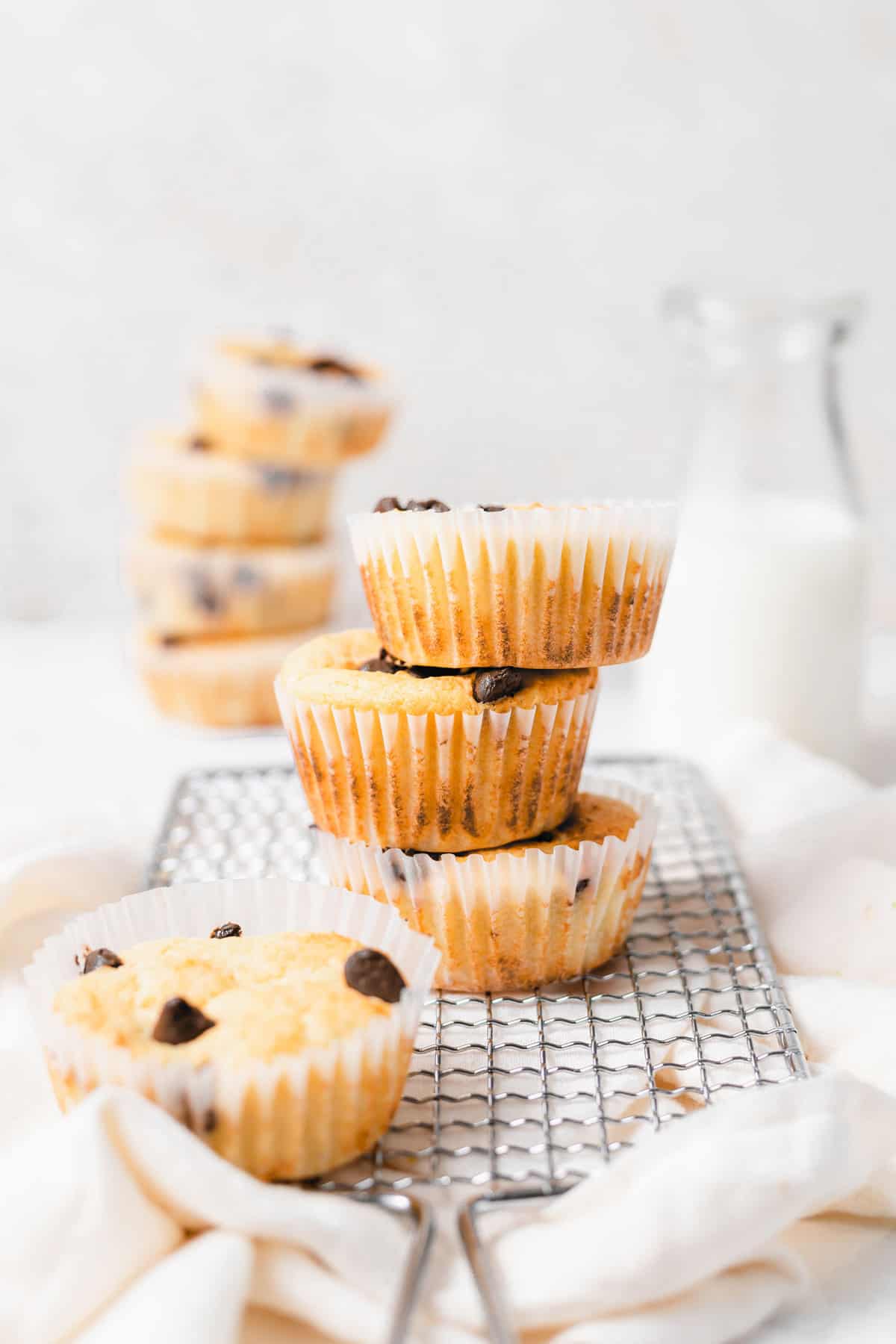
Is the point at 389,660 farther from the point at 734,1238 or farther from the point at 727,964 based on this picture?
the point at 734,1238

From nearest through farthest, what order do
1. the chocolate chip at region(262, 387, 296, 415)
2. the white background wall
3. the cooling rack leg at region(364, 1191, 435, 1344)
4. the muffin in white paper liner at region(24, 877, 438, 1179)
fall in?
1. the cooling rack leg at region(364, 1191, 435, 1344)
2. the muffin in white paper liner at region(24, 877, 438, 1179)
3. the chocolate chip at region(262, 387, 296, 415)
4. the white background wall

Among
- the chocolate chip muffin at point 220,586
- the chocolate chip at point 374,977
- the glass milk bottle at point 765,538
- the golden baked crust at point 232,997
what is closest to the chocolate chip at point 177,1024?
the golden baked crust at point 232,997

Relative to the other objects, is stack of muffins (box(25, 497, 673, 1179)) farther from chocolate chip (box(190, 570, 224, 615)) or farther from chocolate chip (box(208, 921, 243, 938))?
chocolate chip (box(190, 570, 224, 615))

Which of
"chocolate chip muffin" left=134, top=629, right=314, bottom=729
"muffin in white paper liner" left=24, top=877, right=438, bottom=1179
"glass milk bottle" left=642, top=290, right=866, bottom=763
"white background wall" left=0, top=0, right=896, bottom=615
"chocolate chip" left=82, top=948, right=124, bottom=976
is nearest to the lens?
"muffin in white paper liner" left=24, top=877, right=438, bottom=1179

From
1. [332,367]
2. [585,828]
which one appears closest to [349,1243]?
[585,828]

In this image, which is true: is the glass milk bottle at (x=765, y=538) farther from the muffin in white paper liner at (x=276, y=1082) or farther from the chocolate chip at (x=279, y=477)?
the muffin in white paper liner at (x=276, y=1082)

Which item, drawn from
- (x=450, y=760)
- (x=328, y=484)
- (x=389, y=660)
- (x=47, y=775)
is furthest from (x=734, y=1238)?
(x=328, y=484)

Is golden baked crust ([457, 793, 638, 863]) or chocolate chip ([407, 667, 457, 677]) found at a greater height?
chocolate chip ([407, 667, 457, 677])

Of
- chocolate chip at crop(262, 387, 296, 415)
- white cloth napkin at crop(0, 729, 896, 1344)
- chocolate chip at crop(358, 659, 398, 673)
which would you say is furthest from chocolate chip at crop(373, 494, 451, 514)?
chocolate chip at crop(262, 387, 296, 415)

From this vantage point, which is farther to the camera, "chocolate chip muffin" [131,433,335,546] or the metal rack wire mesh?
"chocolate chip muffin" [131,433,335,546]
